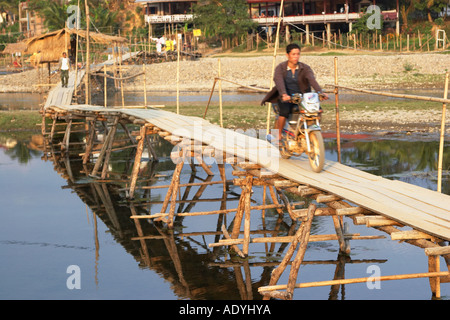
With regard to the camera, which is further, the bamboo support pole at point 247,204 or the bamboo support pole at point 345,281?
the bamboo support pole at point 247,204

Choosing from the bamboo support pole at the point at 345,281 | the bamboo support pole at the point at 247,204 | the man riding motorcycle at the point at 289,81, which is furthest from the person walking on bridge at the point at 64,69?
the bamboo support pole at the point at 345,281

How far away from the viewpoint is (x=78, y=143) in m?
20.5

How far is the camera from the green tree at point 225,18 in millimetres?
48281

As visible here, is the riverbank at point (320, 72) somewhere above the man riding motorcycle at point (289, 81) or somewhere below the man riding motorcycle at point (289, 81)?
below

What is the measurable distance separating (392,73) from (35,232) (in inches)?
1178

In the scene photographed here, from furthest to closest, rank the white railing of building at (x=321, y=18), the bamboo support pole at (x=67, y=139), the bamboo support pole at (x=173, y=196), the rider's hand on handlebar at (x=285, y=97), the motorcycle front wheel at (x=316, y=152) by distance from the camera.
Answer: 1. the white railing of building at (x=321, y=18)
2. the bamboo support pole at (x=67, y=139)
3. the bamboo support pole at (x=173, y=196)
4. the rider's hand on handlebar at (x=285, y=97)
5. the motorcycle front wheel at (x=316, y=152)

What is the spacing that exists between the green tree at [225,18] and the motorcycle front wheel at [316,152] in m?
39.8

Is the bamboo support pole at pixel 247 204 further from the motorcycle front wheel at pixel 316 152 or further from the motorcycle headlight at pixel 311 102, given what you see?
the motorcycle headlight at pixel 311 102

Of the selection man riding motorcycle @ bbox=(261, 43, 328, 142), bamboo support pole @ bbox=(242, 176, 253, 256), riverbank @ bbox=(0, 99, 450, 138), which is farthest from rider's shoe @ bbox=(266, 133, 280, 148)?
riverbank @ bbox=(0, 99, 450, 138)

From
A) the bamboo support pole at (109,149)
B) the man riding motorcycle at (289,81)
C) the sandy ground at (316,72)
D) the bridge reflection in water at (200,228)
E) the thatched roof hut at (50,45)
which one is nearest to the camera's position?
the bridge reflection in water at (200,228)

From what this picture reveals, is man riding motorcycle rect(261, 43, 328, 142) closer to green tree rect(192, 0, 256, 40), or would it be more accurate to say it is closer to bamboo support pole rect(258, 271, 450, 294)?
bamboo support pole rect(258, 271, 450, 294)

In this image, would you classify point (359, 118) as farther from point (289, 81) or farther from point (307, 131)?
point (307, 131)

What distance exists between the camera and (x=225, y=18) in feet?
160

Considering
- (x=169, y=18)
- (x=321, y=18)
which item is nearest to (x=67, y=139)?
(x=321, y=18)
